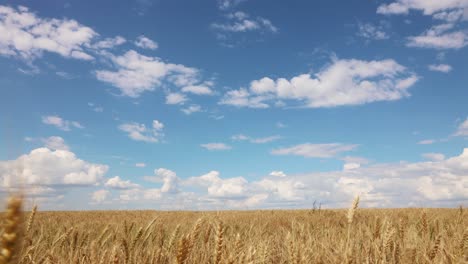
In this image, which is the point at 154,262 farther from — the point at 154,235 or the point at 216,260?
the point at 154,235

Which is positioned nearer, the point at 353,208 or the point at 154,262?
the point at 154,262

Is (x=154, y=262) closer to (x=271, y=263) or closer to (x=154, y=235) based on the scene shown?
(x=271, y=263)

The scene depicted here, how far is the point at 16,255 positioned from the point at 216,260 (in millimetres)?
1047

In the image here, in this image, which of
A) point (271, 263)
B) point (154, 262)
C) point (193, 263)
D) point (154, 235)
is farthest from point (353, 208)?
point (154, 235)

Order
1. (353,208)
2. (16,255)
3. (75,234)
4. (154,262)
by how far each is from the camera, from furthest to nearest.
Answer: (75,234)
(353,208)
(154,262)
(16,255)

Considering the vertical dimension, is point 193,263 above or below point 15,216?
below

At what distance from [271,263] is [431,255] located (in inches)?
57.7

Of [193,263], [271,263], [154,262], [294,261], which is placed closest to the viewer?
[294,261]

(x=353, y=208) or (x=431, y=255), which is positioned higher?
(x=353, y=208)

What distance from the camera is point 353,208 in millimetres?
3590

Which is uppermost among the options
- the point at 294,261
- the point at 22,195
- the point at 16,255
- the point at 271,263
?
the point at 22,195

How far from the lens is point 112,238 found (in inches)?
202

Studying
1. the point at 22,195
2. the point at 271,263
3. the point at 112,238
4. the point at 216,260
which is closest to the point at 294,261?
the point at 216,260

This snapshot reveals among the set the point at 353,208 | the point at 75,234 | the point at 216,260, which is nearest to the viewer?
the point at 216,260
